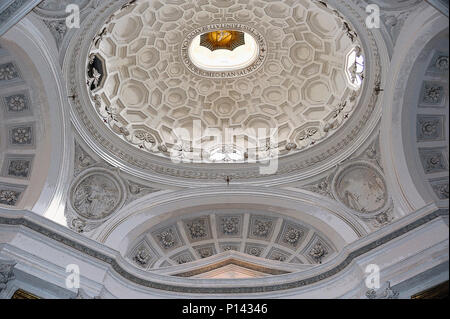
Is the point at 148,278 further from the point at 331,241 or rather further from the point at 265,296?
the point at 331,241

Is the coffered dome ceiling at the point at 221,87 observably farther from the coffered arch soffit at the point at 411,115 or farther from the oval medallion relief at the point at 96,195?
the coffered arch soffit at the point at 411,115

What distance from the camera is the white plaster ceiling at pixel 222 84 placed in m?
18.0

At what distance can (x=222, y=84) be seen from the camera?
67.4 feet

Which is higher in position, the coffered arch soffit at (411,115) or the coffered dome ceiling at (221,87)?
the coffered dome ceiling at (221,87)

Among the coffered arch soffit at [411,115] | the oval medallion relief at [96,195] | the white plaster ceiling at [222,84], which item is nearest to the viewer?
the coffered arch soffit at [411,115]

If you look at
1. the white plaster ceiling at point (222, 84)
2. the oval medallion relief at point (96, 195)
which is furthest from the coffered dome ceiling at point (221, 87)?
the oval medallion relief at point (96, 195)

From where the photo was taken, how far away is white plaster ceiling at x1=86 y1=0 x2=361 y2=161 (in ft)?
59.2

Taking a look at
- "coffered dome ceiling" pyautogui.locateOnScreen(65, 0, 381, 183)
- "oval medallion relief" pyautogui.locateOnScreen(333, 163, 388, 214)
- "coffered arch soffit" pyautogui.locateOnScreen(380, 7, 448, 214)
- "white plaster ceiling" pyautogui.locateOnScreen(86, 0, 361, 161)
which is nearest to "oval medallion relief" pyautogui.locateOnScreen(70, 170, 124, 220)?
"coffered dome ceiling" pyautogui.locateOnScreen(65, 0, 381, 183)

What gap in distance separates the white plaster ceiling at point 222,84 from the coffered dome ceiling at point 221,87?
4 centimetres

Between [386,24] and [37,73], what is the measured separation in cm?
940

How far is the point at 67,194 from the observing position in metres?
16.0

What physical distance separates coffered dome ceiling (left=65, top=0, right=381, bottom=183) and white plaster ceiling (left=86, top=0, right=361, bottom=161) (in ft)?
0.12

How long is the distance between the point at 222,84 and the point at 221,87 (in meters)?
0.12

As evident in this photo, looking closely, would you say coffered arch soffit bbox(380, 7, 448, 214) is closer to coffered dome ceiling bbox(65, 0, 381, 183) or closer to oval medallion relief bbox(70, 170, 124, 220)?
coffered dome ceiling bbox(65, 0, 381, 183)
